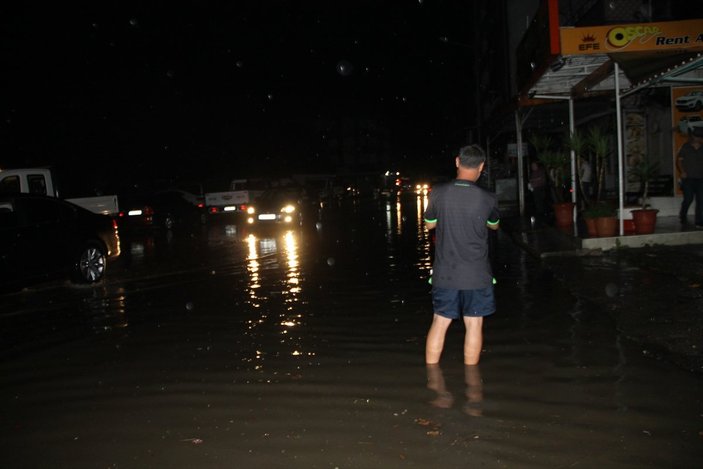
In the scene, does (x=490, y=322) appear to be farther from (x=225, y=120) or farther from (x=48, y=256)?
(x=225, y=120)

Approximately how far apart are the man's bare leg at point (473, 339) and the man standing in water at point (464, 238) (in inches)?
2.3

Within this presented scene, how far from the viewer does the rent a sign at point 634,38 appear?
1148 cm

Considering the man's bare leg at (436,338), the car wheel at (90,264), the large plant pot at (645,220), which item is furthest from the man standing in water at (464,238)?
the large plant pot at (645,220)

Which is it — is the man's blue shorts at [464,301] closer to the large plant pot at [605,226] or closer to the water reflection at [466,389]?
the water reflection at [466,389]

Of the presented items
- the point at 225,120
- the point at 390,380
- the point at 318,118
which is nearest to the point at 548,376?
the point at 390,380

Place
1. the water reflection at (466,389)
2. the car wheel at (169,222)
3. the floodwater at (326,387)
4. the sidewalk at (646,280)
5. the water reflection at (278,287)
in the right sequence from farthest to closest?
the car wheel at (169,222), the water reflection at (278,287), the sidewalk at (646,280), the water reflection at (466,389), the floodwater at (326,387)

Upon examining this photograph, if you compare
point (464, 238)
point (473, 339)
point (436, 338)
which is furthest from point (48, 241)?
point (464, 238)

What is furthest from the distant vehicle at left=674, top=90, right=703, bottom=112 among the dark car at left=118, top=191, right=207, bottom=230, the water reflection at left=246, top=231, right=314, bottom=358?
the dark car at left=118, top=191, right=207, bottom=230

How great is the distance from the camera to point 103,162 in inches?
1264

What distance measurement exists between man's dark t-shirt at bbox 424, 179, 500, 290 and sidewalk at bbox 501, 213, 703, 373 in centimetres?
195

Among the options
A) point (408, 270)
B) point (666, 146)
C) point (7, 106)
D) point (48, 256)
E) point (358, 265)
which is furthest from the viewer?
point (7, 106)

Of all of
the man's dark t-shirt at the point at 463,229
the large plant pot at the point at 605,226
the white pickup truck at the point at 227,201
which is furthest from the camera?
the white pickup truck at the point at 227,201

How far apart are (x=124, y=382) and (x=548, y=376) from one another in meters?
3.45

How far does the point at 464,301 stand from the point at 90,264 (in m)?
8.33
